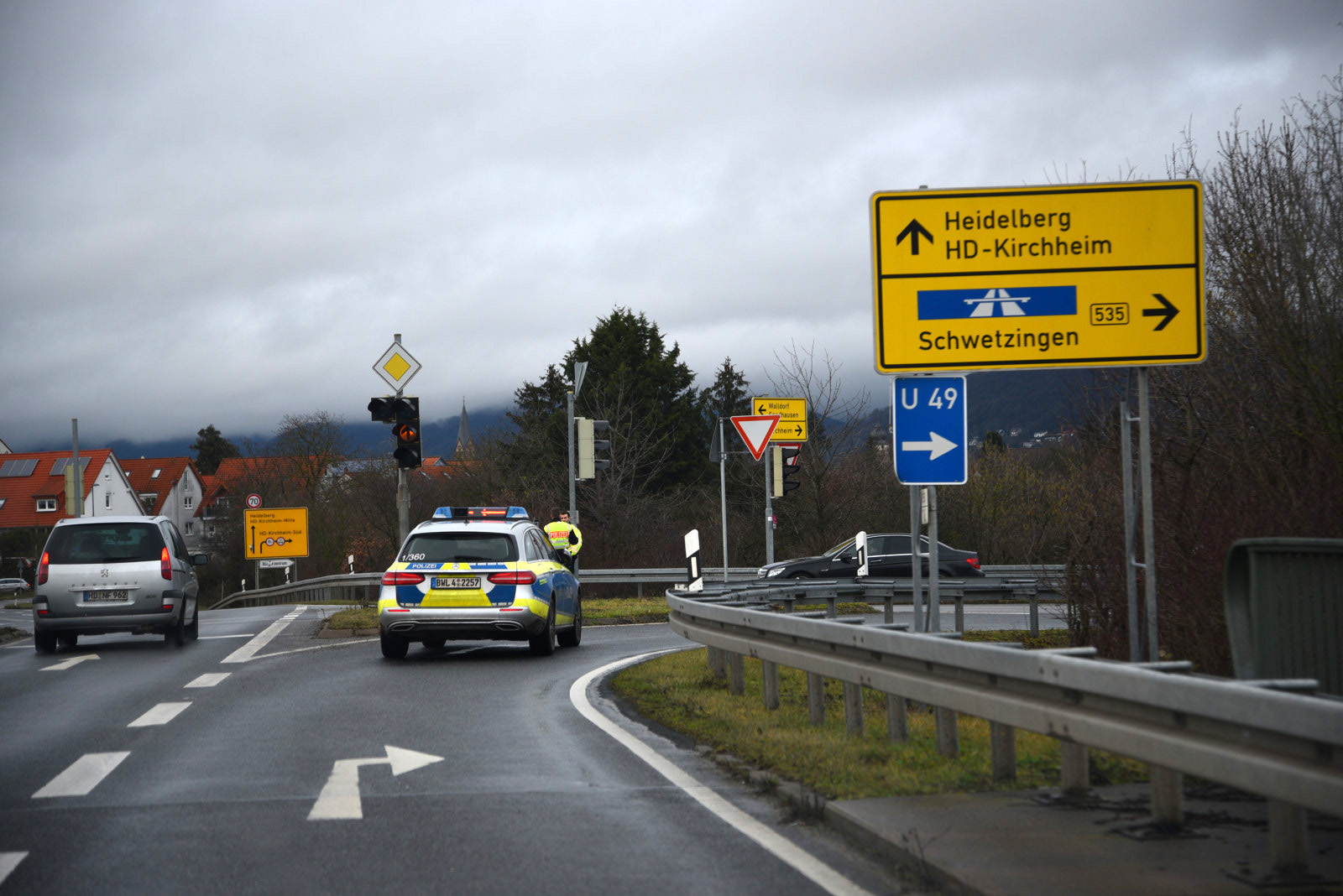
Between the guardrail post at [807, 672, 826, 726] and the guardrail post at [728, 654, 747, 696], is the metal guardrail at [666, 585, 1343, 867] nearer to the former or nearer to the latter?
the guardrail post at [807, 672, 826, 726]

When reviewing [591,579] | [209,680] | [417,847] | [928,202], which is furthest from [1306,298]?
[591,579]

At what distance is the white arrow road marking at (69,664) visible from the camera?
1520 cm

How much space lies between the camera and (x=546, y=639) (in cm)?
1565

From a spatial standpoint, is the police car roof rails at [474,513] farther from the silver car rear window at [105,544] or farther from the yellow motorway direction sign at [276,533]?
the yellow motorway direction sign at [276,533]

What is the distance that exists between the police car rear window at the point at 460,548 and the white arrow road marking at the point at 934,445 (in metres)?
6.52

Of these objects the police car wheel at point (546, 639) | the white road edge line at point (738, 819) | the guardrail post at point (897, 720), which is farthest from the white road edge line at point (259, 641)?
the guardrail post at point (897, 720)

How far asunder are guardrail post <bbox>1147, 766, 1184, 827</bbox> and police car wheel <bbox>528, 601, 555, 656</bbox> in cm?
1040

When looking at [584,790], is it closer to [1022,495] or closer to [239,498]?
[1022,495]

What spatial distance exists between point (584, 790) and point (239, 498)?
77589mm

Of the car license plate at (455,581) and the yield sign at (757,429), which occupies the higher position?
the yield sign at (757,429)

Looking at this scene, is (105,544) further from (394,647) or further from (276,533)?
(276,533)

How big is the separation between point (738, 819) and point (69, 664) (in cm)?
1201

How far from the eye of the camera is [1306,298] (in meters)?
10.7

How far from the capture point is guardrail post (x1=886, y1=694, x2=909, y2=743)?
315 inches
